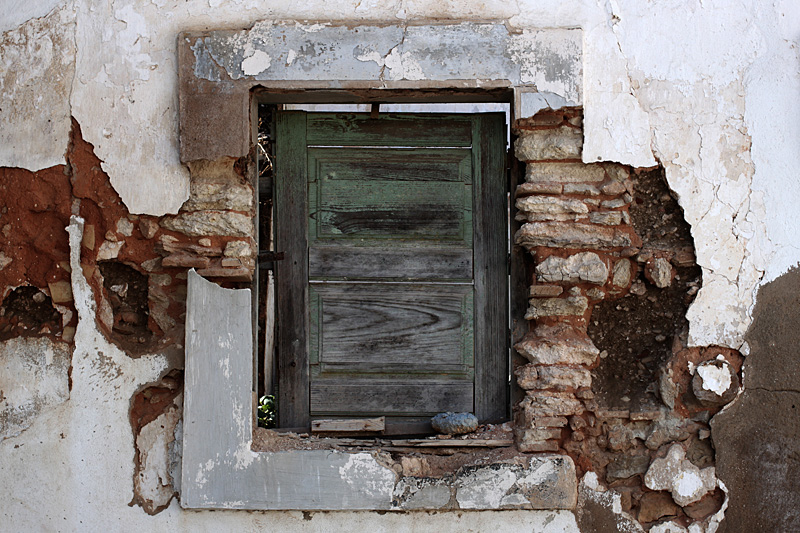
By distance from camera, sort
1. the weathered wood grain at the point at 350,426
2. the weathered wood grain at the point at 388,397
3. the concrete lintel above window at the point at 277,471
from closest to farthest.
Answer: the concrete lintel above window at the point at 277,471
the weathered wood grain at the point at 350,426
the weathered wood grain at the point at 388,397

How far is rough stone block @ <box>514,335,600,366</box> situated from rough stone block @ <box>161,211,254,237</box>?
136cm

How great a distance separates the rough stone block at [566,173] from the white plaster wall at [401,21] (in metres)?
0.07

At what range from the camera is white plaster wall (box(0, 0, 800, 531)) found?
3066 mm

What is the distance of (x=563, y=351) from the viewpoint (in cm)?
310

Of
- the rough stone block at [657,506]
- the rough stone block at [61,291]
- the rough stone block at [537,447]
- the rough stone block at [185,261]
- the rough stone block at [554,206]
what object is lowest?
the rough stone block at [657,506]

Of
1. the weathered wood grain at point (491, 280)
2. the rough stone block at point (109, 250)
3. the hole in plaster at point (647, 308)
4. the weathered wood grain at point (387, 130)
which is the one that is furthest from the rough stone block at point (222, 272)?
the hole in plaster at point (647, 308)

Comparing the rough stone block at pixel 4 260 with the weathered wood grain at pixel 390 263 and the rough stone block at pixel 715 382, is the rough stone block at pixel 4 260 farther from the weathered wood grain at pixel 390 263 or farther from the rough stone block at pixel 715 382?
the rough stone block at pixel 715 382

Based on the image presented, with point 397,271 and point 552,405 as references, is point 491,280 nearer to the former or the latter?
point 397,271

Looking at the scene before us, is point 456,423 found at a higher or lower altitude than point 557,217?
lower

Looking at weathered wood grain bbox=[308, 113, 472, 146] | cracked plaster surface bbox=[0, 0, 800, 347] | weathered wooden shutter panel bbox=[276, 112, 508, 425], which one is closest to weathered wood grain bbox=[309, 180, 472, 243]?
weathered wooden shutter panel bbox=[276, 112, 508, 425]

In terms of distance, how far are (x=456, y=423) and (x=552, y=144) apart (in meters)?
1.28

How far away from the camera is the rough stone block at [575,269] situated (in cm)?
→ 308

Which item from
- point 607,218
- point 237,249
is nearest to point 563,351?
point 607,218

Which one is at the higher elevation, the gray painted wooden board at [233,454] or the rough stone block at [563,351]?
the rough stone block at [563,351]
